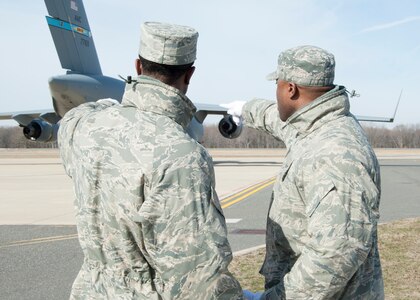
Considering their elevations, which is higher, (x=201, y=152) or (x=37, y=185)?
(x=201, y=152)

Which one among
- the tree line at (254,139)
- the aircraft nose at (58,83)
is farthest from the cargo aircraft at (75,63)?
the tree line at (254,139)

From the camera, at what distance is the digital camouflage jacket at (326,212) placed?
7.16ft

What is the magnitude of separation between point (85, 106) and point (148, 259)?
0.89 meters

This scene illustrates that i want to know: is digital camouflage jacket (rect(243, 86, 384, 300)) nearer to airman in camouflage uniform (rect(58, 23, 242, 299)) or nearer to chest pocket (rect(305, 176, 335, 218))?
chest pocket (rect(305, 176, 335, 218))

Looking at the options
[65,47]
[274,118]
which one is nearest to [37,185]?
[65,47]

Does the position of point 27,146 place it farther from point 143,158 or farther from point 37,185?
point 143,158

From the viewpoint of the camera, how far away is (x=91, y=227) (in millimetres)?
2145

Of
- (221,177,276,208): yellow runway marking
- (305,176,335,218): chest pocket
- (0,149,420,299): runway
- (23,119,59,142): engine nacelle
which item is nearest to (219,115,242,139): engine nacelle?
(0,149,420,299): runway

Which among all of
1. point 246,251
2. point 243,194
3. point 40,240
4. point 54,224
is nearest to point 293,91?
point 246,251

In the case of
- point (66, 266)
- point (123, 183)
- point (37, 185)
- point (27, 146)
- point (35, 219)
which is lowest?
point (27, 146)

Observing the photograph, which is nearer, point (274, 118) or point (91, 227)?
point (91, 227)

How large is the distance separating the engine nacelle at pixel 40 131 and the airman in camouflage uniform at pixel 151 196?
27533 millimetres

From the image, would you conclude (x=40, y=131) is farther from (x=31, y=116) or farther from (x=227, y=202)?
(x=227, y=202)

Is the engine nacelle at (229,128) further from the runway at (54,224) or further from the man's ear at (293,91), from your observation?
the man's ear at (293,91)
